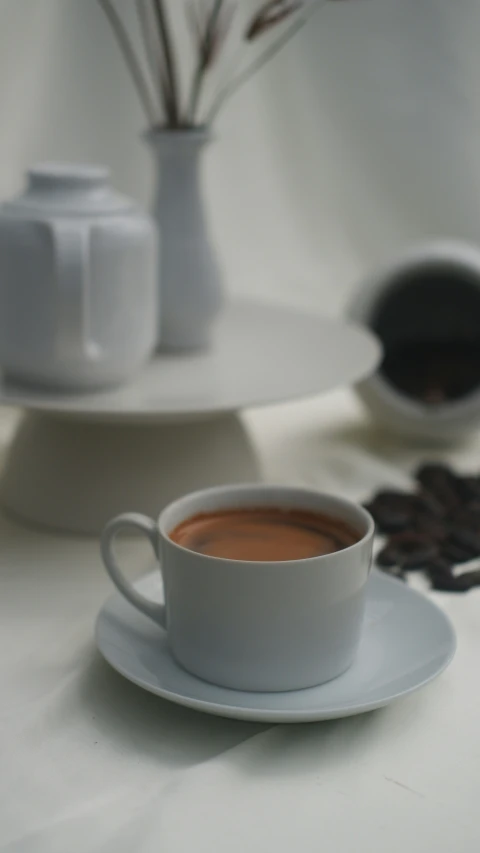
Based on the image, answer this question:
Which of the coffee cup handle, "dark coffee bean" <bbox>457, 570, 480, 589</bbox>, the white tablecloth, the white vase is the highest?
the white vase

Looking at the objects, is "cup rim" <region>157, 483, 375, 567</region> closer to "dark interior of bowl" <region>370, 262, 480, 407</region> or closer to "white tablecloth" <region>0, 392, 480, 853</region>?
"white tablecloth" <region>0, 392, 480, 853</region>

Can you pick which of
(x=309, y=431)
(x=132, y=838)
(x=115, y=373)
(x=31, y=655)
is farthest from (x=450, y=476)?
(x=132, y=838)

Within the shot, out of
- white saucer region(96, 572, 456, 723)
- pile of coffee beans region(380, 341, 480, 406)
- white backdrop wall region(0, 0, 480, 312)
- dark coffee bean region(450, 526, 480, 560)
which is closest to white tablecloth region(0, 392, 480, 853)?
white saucer region(96, 572, 456, 723)

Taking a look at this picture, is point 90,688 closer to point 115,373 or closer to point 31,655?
point 31,655

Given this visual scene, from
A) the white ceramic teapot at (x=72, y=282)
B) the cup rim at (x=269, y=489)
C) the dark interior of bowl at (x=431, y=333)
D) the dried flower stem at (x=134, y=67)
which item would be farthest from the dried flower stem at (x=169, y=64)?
the cup rim at (x=269, y=489)

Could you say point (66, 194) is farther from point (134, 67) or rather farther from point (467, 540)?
point (467, 540)

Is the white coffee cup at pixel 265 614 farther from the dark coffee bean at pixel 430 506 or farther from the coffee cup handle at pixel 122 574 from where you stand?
the dark coffee bean at pixel 430 506
